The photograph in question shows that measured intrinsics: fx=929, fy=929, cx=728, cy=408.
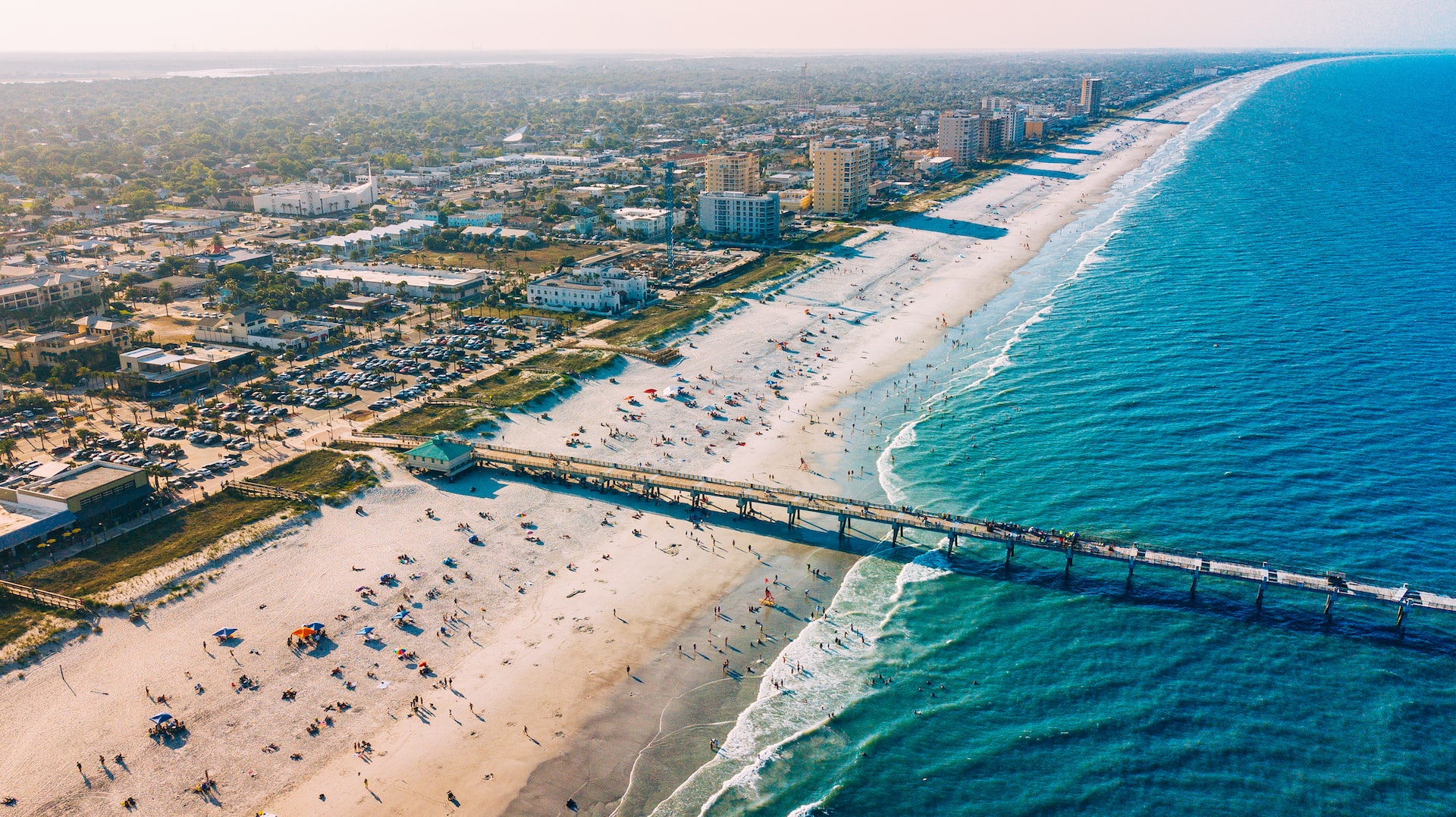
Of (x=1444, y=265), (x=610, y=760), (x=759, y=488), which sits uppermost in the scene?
(x=1444, y=265)

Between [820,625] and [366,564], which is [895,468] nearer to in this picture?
[820,625]

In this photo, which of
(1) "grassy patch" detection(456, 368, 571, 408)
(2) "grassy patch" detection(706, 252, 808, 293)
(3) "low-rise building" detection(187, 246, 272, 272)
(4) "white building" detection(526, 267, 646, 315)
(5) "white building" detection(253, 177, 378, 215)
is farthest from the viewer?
(5) "white building" detection(253, 177, 378, 215)

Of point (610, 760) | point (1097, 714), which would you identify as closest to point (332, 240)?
point (610, 760)

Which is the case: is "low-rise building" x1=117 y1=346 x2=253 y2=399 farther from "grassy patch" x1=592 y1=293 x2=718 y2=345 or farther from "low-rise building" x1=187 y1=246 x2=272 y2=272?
"low-rise building" x1=187 y1=246 x2=272 y2=272

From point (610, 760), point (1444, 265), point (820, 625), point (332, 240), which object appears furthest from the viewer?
point (332, 240)

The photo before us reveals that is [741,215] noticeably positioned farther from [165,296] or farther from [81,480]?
[81,480]

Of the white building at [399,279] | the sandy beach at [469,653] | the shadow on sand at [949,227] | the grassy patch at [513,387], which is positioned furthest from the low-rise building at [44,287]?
the shadow on sand at [949,227]

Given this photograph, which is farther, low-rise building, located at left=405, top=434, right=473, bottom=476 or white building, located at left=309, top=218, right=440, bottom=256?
white building, located at left=309, top=218, right=440, bottom=256

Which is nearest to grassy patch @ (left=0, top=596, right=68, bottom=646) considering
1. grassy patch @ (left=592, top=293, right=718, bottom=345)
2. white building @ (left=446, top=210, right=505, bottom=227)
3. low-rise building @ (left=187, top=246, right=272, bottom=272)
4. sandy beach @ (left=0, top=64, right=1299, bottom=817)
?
sandy beach @ (left=0, top=64, right=1299, bottom=817)
